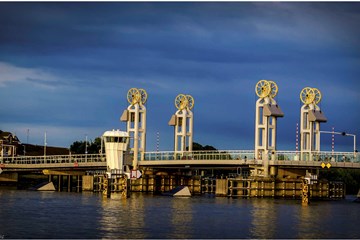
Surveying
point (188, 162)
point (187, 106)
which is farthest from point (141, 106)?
point (188, 162)

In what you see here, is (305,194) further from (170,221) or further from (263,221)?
(170,221)

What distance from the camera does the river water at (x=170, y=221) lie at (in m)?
69.8

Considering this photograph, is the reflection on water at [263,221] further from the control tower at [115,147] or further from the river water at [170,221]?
the control tower at [115,147]

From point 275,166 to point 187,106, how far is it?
107ft

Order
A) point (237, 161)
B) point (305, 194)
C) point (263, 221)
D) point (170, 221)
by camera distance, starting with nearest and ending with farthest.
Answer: point (170, 221), point (263, 221), point (305, 194), point (237, 161)

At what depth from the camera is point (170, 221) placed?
81.8m

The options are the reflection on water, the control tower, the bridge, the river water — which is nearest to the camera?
the river water

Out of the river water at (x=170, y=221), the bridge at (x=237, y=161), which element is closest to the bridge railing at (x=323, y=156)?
the bridge at (x=237, y=161)

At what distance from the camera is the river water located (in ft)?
229

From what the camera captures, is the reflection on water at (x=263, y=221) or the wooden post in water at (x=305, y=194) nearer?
the reflection on water at (x=263, y=221)

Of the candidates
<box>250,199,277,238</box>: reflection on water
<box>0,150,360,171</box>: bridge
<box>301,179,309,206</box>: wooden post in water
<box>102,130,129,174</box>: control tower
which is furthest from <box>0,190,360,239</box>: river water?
<box>102,130,129,174</box>: control tower

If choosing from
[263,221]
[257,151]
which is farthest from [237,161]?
[263,221]

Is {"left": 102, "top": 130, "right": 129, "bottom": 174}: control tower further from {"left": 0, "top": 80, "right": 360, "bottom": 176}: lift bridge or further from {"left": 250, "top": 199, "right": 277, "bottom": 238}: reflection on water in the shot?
{"left": 250, "top": 199, "right": 277, "bottom": 238}: reflection on water

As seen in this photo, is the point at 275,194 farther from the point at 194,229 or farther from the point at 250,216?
the point at 194,229
